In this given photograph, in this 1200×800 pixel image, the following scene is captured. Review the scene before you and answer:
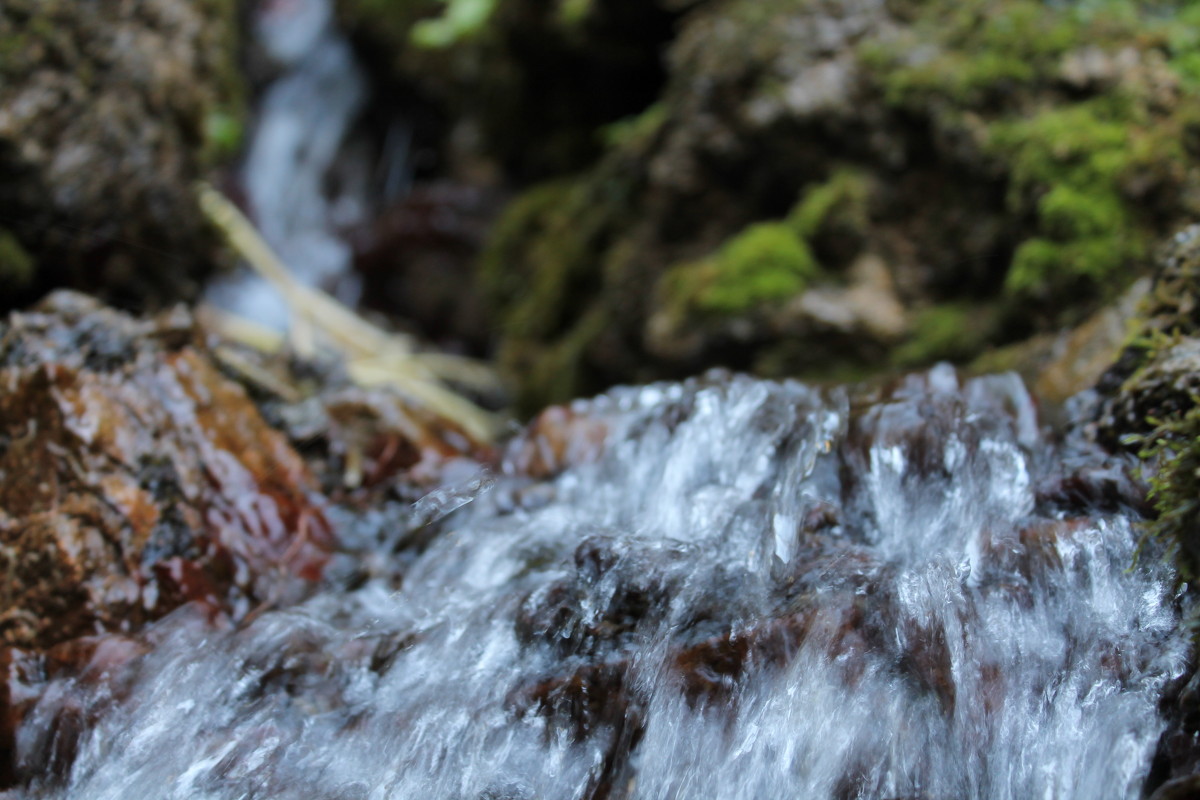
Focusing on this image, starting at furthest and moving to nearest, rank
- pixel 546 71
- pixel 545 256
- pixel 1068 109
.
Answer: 1. pixel 546 71
2. pixel 545 256
3. pixel 1068 109

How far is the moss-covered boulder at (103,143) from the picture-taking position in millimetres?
3121

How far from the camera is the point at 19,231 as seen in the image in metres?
3.16

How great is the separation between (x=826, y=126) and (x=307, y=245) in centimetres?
622

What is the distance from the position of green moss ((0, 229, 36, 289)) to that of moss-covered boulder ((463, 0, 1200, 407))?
266 cm

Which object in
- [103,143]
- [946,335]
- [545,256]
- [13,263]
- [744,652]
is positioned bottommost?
[946,335]

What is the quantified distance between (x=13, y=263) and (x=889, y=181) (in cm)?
372

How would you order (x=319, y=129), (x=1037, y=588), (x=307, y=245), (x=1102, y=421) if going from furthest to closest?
1. (x=319, y=129)
2. (x=307, y=245)
3. (x=1102, y=421)
4. (x=1037, y=588)

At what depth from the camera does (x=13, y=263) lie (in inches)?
122

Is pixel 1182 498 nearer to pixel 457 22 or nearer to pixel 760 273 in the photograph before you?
pixel 760 273

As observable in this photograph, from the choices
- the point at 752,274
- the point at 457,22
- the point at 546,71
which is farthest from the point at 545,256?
the point at 752,274

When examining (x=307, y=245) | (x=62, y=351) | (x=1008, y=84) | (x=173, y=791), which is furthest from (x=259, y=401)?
(x=307, y=245)

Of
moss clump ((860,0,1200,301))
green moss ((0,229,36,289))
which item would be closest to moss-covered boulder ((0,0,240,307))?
green moss ((0,229,36,289))

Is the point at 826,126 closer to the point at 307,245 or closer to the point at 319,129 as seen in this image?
the point at 307,245

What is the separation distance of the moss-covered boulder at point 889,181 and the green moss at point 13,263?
2660 millimetres
